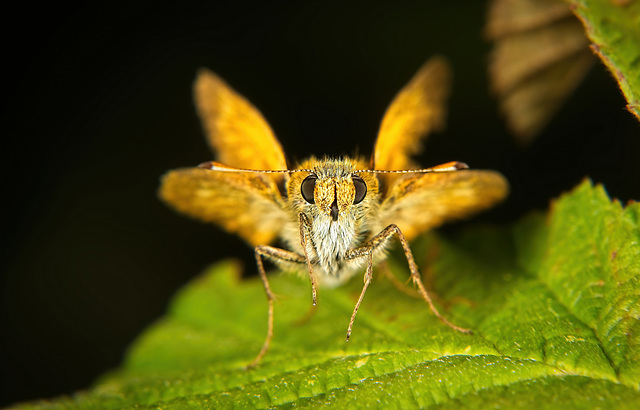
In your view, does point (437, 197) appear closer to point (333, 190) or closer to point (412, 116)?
point (412, 116)

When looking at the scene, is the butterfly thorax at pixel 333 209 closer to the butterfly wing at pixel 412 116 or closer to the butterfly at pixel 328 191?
the butterfly at pixel 328 191

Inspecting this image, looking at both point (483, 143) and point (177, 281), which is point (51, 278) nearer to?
A: point (177, 281)

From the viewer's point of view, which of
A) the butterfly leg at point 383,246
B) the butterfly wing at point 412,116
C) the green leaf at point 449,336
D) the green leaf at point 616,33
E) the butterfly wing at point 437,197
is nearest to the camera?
the green leaf at point 449,336

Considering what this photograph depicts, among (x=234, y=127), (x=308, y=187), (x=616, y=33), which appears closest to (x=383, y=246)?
(x=308, y=187)

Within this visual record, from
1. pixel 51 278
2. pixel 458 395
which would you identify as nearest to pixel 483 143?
pixel 458 395

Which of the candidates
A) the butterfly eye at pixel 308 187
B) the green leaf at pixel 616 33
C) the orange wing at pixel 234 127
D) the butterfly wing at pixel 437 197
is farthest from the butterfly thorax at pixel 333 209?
the green leaf at pixel 616 33

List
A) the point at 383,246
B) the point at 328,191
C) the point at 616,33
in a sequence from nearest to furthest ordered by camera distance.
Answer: the point at 616,33
the point at 328,191
the point at 383,246

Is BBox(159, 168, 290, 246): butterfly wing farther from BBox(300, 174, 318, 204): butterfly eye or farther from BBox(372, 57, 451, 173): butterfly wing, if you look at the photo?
BBox(372, 57, 451, 173): butterfly wing
